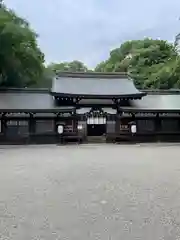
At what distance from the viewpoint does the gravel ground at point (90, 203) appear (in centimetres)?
468

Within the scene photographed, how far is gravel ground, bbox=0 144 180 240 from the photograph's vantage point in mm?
4680

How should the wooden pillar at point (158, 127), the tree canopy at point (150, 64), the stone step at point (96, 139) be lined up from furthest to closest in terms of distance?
1. the tree canopy at point (150, 64)
2. the stone step at point (96, 139)
3. the wooden pillar at point (158, 127)

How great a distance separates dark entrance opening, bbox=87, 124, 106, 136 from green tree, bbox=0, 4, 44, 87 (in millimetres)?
7793

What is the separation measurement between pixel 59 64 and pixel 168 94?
4345 centimetres

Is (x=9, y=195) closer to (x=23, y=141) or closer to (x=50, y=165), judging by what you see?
(x=50, y=165)

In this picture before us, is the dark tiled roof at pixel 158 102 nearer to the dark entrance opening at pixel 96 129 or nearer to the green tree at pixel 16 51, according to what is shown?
the dark entrance opening at pixel 96 129

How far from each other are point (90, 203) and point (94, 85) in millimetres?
20898

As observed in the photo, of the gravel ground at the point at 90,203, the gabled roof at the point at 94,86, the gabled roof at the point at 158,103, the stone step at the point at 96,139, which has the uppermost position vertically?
the gabled roof at the point at 94,86

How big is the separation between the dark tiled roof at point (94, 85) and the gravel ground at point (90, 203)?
14.1 metres

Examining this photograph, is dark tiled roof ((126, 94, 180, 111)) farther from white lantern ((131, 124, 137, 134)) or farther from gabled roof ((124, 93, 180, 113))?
white lantern ((131, 124, 137, 134))

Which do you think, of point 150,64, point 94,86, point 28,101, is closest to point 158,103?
point 94,86

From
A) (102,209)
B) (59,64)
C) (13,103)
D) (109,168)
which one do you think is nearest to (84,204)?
(102,209)

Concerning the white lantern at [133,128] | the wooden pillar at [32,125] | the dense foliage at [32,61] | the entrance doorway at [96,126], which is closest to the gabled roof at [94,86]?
the entrance doorway at [96,126]

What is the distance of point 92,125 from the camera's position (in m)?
25.6
